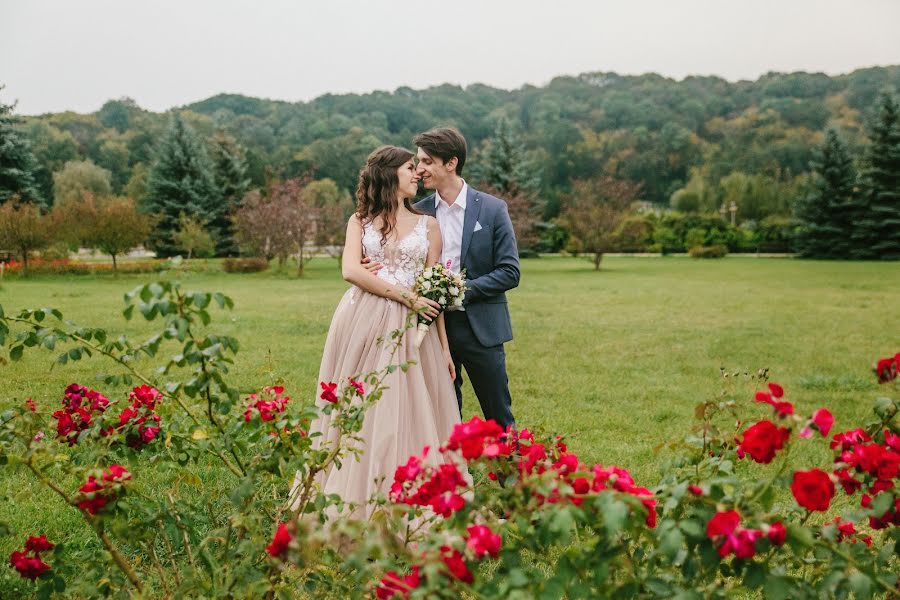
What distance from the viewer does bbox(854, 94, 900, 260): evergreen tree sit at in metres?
31.2

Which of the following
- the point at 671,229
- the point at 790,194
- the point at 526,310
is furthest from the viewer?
the point at 790,194

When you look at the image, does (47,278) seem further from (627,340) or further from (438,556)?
(438,556)

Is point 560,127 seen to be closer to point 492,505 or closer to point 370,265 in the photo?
point 370,265

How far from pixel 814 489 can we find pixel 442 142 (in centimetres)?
278

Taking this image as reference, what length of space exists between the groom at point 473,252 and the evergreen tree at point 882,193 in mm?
33232

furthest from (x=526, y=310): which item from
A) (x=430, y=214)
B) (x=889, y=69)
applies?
(x=889, y=69)

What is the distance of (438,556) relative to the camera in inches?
53.3

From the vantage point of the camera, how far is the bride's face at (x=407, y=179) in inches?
146

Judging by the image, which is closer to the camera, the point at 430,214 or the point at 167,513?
the point at 167,513

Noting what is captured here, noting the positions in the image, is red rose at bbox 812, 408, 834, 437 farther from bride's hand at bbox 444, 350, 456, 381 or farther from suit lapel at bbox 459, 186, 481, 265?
suit lapel at bbox 459, 186, 481, 265

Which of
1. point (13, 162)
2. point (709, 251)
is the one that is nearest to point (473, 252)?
point (13, 162)

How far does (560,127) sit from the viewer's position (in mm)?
67250

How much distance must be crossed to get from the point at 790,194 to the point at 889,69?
29.5m

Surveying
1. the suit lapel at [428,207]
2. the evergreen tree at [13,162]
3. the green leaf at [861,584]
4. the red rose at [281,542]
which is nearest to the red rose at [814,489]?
the green leaf at [861,584]
